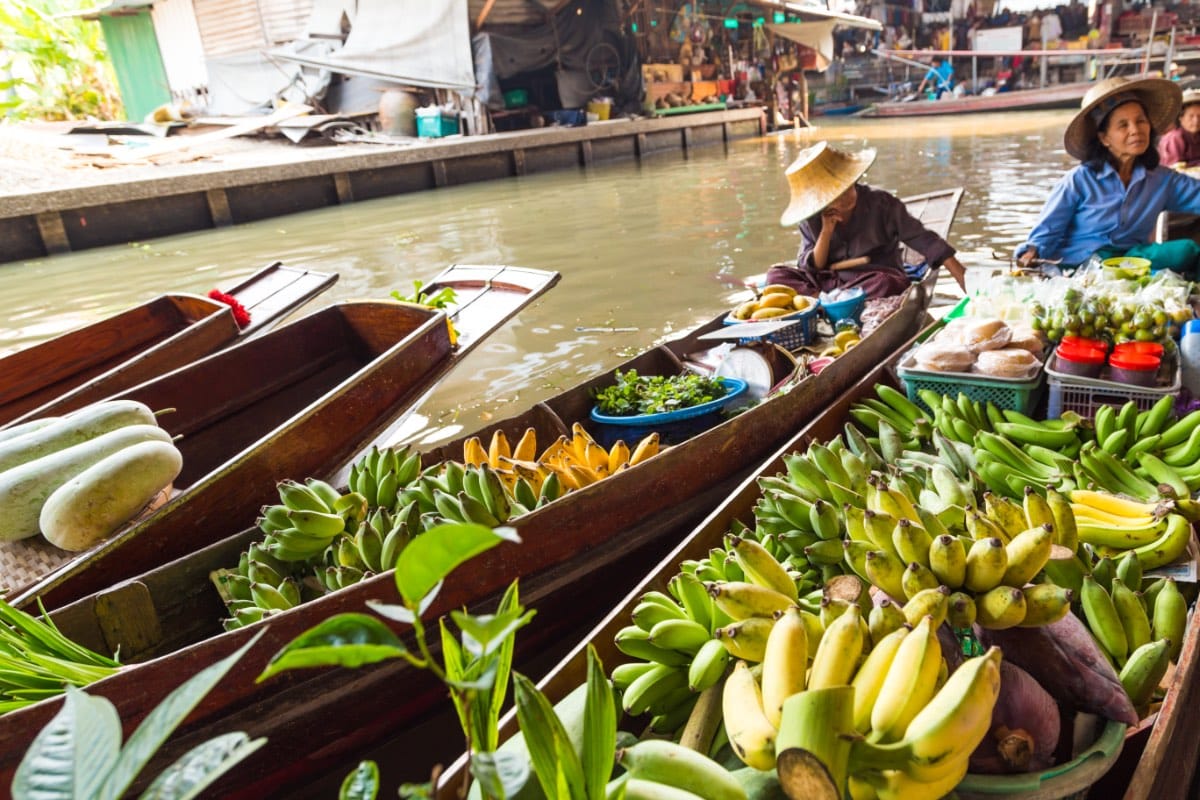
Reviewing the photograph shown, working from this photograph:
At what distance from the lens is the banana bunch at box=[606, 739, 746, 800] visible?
1.17m

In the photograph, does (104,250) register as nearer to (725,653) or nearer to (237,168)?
(237,168)

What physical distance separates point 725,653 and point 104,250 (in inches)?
479

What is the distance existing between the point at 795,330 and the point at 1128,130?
2181 mm

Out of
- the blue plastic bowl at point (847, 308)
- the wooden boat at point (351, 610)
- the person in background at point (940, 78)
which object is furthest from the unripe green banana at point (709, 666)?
the person in background at point (940, 78)

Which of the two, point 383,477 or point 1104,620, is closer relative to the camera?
point 1104,620

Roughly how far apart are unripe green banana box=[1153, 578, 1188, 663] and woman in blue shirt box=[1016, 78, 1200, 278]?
3.33 metres

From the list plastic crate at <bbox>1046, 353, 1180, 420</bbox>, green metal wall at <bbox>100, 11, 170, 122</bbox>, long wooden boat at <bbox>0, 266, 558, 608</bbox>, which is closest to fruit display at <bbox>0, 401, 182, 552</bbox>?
long wooden boat at <bbox>0, 266, 558, 608</bbox>

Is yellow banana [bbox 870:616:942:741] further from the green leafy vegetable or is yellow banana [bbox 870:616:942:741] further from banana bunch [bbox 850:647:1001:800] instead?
the green leafy vegetable

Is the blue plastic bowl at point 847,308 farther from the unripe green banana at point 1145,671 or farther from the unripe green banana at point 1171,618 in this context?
the unripe green banana at point 1145,671

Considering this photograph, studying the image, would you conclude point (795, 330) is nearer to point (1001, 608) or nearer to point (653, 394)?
point (653, 394)

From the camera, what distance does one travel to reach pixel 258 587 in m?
2.25

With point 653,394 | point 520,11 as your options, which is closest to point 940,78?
point 520,11

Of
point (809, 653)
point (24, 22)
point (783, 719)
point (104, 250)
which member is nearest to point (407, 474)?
point (809, 653)

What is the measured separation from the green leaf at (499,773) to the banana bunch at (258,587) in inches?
62.5
